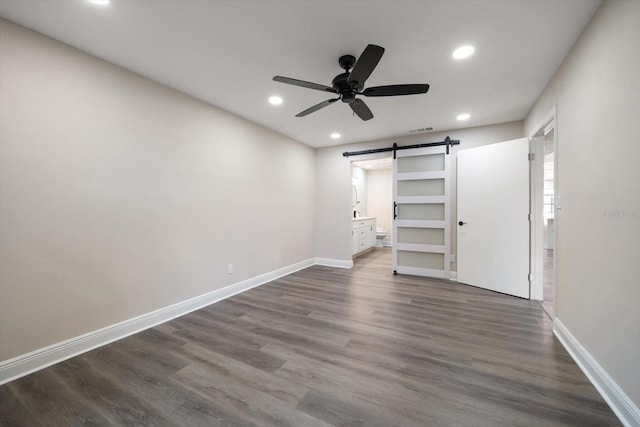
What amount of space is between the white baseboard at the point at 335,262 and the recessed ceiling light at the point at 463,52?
12.4ft

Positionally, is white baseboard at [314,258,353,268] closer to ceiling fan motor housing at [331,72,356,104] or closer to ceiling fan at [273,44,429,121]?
ceiling fan at [273,44,429,121]

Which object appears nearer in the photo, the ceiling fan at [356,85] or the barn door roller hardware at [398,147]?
the ceiling fan at [356,85]

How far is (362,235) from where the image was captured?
6.13 metres

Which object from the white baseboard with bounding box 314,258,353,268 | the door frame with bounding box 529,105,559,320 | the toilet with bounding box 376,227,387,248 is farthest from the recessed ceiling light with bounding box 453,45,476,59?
the toilet with bounding box 376,227,387,248

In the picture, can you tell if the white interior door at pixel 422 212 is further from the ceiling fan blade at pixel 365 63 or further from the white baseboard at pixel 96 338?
the white baseboard at pixel 96 338

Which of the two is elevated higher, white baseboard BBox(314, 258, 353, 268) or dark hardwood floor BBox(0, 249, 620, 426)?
white baseboard BBox(314, 258, 353, 268)

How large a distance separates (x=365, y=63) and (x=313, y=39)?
0.54 metres

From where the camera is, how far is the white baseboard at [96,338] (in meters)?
1.76

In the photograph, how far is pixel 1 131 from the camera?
171 centimetres

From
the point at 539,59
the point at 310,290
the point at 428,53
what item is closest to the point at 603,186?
the point at 539,59

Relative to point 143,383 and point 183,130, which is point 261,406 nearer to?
point 143,383

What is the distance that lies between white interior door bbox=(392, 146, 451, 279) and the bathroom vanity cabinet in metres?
1.16

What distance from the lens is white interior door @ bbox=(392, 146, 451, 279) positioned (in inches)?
168

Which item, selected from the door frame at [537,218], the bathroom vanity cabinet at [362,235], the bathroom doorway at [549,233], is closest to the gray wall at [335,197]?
the bathroom vanity cabinet at [362,235]
